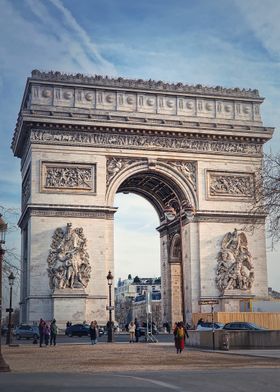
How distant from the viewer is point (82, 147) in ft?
152

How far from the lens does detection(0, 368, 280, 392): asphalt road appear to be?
13.2 meters

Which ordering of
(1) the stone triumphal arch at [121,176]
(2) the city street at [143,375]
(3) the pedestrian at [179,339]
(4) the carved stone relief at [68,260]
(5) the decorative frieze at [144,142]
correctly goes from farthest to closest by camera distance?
(5) the decorative frieze at [144,142] → (1) the stone triumphal arch at [121,176] → (4) the carved stone relief at [68,260] → (3) the pedestrian at [179,339] → (2) the city street at [143,375]

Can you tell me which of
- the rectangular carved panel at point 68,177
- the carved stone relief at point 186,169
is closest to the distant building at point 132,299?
the carved stone relief at point 186,169

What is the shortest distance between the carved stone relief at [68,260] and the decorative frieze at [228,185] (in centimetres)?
1008

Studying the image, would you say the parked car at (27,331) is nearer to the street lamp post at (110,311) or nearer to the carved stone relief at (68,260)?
the carved stone relief at (68,260)

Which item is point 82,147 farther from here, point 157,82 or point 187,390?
point 187,390

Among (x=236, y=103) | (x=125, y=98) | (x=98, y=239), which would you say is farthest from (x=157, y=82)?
(x=98, y=239)

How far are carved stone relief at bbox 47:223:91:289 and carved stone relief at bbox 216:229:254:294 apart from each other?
9.35 meters

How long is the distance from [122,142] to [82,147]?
9.60 feet

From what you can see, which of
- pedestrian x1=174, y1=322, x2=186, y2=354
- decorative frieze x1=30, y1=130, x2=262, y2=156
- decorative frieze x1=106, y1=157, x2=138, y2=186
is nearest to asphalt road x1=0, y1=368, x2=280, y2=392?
pedestrian x1=174, y1=322, x2=186, y2=354

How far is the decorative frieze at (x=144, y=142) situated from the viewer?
45812 millimetres

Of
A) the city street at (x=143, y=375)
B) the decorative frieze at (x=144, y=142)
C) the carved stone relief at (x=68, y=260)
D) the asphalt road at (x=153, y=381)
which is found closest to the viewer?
the asphalt road at (x=153, y=381)

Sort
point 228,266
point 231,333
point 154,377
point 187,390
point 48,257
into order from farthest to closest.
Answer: point 228,266 → point 48,257 → point 231,333 → point 154,377 → point 187,390

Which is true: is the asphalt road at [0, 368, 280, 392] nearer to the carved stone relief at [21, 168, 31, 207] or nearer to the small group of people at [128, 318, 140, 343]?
the small group of people at [128, 318, 140, 343]
